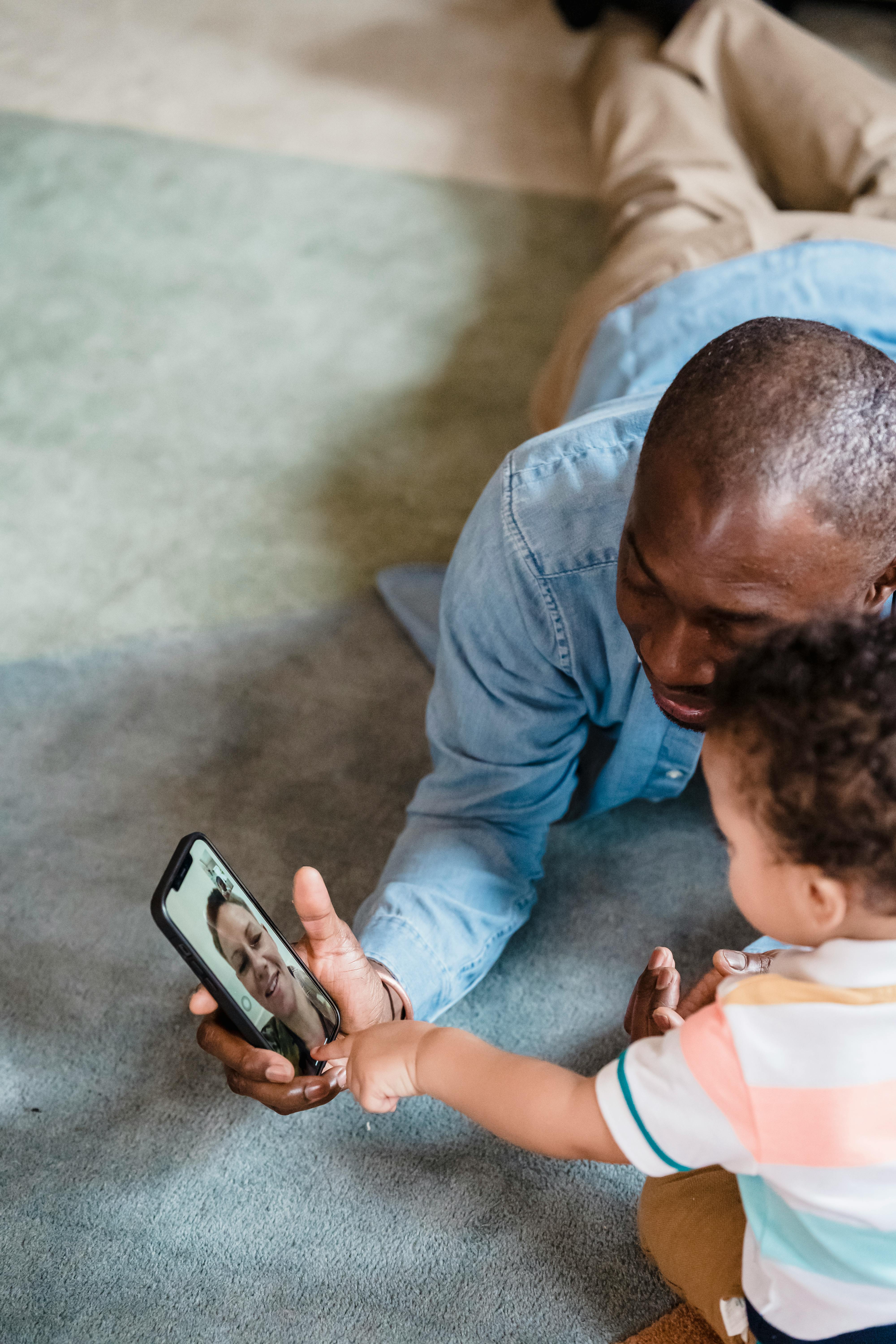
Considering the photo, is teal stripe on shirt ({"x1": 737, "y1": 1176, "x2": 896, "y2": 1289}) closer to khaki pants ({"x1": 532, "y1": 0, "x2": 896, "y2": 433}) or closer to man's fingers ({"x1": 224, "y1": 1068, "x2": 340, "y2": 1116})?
man's fingers ({"x1": 224, "y1": 1068, "x2": 340, "y2": 1116})

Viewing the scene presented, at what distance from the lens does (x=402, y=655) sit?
127 cm

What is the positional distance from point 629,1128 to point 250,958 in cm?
28

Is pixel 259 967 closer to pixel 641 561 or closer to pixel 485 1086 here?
pixel 485 1086

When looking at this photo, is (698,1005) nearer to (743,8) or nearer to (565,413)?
(565,413)

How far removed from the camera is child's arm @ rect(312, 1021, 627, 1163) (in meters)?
0.61

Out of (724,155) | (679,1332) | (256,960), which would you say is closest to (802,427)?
(256,960)

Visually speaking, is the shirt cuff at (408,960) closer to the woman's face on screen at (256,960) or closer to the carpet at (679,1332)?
the woman's face on screen at (256,960)

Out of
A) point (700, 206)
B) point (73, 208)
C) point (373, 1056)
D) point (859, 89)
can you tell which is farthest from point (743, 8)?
point (373, 1056)

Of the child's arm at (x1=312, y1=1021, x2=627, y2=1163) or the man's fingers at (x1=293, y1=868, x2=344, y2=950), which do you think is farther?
the man's fingers at (x1=293, y1=868, x2=344, y2=950)

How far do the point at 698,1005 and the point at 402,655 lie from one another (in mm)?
588

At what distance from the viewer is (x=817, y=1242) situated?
581 mm

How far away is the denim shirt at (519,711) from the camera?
2.79 feet

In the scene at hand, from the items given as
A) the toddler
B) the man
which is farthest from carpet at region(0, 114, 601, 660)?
the toddler

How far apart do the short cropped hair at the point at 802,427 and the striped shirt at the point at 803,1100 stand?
0.86 feet
